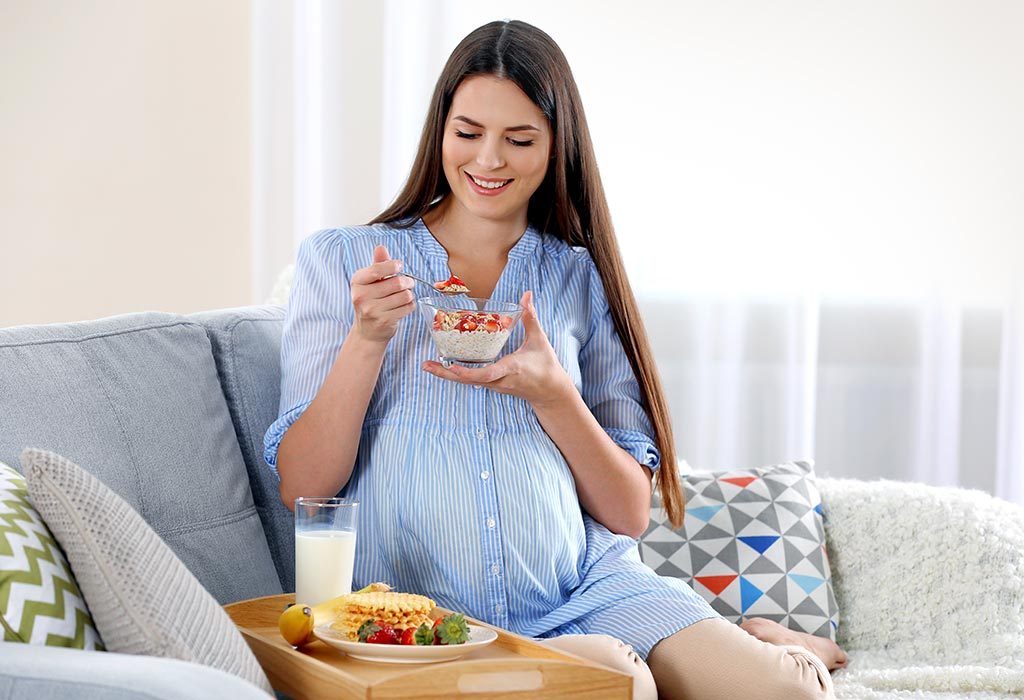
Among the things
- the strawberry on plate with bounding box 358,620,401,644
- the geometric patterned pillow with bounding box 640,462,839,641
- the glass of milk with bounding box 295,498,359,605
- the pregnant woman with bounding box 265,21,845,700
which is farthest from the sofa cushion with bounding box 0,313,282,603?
the geometric patterned pillow with bounding box 640,462,839,641

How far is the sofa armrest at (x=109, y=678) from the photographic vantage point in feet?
3.02

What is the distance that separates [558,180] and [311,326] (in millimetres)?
470

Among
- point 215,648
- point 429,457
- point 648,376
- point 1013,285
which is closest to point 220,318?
point 429,457

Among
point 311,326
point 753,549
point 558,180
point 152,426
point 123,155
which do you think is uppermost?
point 123,155

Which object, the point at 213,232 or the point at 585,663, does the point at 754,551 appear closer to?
the point at 585,663

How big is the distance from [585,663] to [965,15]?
8.56 feet

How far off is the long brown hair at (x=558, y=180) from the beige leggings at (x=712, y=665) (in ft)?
1.24

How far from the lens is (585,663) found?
1163mm

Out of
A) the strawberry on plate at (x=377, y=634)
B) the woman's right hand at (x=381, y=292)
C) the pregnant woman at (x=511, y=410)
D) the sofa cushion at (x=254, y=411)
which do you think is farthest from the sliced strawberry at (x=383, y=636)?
the sofa cushion at (x=254, y=411)

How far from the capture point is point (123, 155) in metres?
3.75

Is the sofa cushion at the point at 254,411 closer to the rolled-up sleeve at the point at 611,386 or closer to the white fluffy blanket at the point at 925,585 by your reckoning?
the rolled-up sleeve at the point at 611,386

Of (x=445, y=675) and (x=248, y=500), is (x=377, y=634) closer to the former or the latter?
(x=445, y=675)

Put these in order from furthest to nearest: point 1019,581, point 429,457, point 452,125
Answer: point 1019,581 < point 452,125 < point 429,457

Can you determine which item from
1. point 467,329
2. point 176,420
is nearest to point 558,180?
point 467,329
